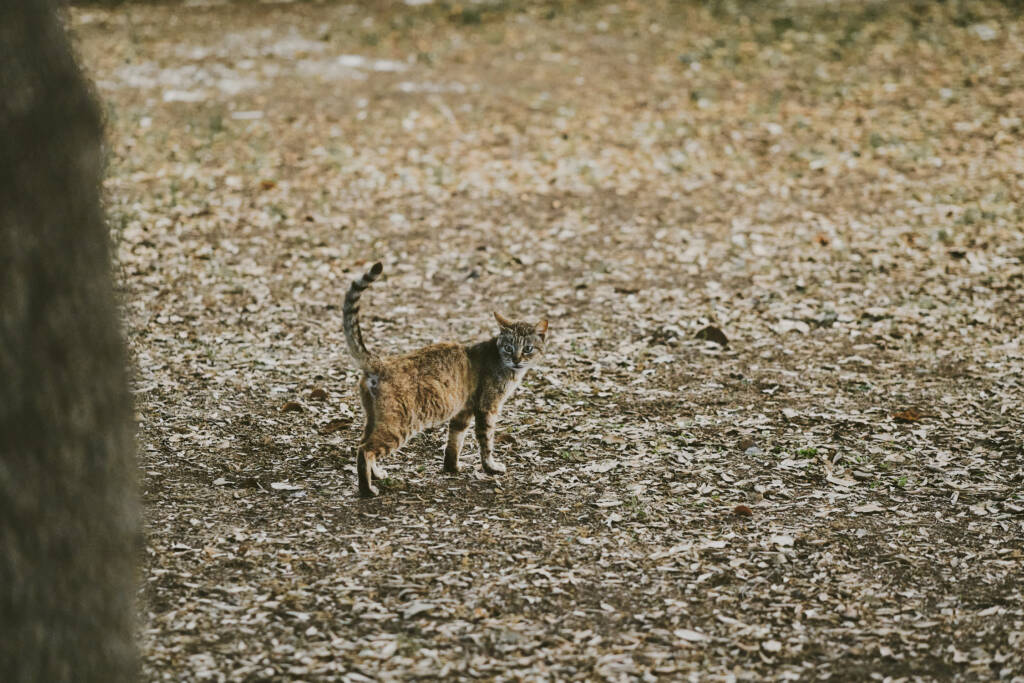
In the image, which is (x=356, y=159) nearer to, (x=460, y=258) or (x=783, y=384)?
(x=460, y=258)

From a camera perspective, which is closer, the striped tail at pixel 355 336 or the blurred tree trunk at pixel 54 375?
the blurred tree trunk at pixel 54 375

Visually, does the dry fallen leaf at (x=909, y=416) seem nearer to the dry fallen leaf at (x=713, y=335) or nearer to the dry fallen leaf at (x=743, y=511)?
the dry fallen leaf at (x=713, y=335)

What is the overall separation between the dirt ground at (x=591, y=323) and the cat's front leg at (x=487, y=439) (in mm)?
67

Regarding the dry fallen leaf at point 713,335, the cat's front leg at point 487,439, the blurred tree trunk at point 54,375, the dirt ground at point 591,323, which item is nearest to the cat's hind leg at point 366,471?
the dirt ground at point 591,323

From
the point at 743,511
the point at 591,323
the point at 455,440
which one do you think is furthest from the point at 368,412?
the point at 591,323

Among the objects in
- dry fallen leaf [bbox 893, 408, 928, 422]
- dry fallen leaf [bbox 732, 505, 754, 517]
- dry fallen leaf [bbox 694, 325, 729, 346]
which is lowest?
dry fallen leaf [bbox 732, 505, 754, 517]

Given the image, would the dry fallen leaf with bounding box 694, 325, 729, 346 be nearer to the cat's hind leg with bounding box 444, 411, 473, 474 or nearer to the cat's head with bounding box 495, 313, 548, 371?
the cat's head with bounding box 495, 313, 548, 371

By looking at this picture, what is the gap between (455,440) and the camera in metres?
5.92

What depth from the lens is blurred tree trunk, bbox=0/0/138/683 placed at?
2814 mm

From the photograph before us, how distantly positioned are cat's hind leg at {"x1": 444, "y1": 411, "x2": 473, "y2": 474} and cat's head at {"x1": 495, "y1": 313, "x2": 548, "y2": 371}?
1.25ft

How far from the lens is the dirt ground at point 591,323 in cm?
466

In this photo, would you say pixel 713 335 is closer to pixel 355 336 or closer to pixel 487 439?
pixel 487 439

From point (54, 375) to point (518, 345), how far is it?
3.08 metres

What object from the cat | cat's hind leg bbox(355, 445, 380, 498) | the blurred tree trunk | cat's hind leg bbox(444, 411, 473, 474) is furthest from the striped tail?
the blurred tree trunk
